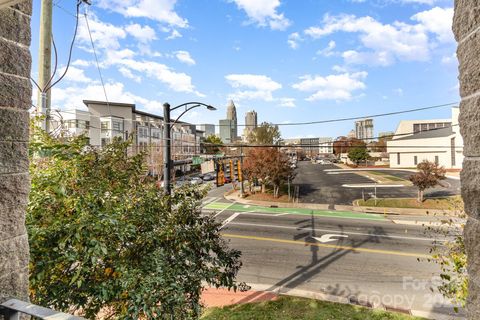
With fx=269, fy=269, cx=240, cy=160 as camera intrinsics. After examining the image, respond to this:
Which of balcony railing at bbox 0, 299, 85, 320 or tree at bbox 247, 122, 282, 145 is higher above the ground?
tree at bbox 247, 122, 282, 145

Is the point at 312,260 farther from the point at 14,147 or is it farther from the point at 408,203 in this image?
the point at 408,203

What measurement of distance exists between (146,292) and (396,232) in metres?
16.5

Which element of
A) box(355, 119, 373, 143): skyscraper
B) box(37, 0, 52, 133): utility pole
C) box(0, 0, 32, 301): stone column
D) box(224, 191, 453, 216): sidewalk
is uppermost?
box(355, 119, 373, 143): skyscraper

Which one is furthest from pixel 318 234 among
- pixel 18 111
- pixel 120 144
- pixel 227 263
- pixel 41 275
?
pixel 18 111

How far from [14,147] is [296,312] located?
24.9 feet

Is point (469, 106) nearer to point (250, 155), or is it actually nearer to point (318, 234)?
point (318, 234)

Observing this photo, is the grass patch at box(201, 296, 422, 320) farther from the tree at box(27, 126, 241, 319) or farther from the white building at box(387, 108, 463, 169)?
the white building at box(387, 108, 463, 169)

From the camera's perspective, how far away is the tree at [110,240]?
3029mm

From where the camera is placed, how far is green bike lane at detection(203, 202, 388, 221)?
19938 mm

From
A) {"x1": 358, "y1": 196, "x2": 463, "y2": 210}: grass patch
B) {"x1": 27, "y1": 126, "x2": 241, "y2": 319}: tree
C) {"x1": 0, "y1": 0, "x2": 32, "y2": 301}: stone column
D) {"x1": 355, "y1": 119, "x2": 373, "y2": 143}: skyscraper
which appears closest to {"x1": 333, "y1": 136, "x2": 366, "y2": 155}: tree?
{"x1": 358, "y1": 196, "x2": 463, "y2": 210}: grass patch

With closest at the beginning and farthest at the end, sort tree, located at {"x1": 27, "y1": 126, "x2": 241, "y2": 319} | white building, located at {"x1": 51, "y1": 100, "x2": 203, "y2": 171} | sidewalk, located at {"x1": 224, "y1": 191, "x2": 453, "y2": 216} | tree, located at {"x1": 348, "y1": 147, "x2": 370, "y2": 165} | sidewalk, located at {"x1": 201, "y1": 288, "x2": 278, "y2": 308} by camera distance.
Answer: tree, located at {"x1": 27, "y1": 126, "x2": 241, "y2": 319}
sidewalk, located at {"x1": 201, "y1": 288, "x2": 278, "y2": 308}
sidewalk, located at {"x1": 224, "y1": 191, "x2": 453, "y2": 216}
white building, located at {"x1": 51, "y1": 100, "x2": 203, "y2": 171}
tree, located at {"x1": 348, "y1": 147, "x2": 370, "y2": 165}

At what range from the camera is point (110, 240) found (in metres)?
3.47

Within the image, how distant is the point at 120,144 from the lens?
17.0 feet

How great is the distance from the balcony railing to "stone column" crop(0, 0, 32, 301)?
12cm
